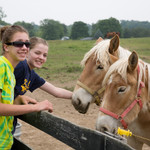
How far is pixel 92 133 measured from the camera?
4.63ft

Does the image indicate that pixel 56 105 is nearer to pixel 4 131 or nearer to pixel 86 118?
pixel 86 118

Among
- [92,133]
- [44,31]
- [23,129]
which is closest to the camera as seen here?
[92,133]

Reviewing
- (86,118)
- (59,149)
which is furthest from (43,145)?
(86,118)

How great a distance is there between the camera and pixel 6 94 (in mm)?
1706

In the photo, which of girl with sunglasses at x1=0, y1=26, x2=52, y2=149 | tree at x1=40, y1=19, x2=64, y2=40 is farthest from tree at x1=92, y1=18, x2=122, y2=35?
girl with sunglasses at x1=0, y1=26, x2=52, y2=149

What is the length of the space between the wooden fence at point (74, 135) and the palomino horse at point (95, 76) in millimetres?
1079

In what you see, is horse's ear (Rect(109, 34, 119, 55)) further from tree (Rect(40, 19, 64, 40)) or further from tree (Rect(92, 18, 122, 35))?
tree (Rect(40, 19, 64, 40))

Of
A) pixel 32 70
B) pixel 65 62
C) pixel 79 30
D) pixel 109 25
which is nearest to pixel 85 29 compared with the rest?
pixel 79 30

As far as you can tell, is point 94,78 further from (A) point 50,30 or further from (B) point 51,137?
(A) point 50,30

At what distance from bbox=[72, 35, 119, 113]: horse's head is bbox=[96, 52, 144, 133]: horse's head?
27.7 inches

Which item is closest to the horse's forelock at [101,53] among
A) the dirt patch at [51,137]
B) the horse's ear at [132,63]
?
the horse's ear at [132,63]

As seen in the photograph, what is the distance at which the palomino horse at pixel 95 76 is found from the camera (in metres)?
3.00

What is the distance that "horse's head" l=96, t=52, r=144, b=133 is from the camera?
7.45 ft

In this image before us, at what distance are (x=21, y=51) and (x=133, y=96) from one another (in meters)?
1.39
